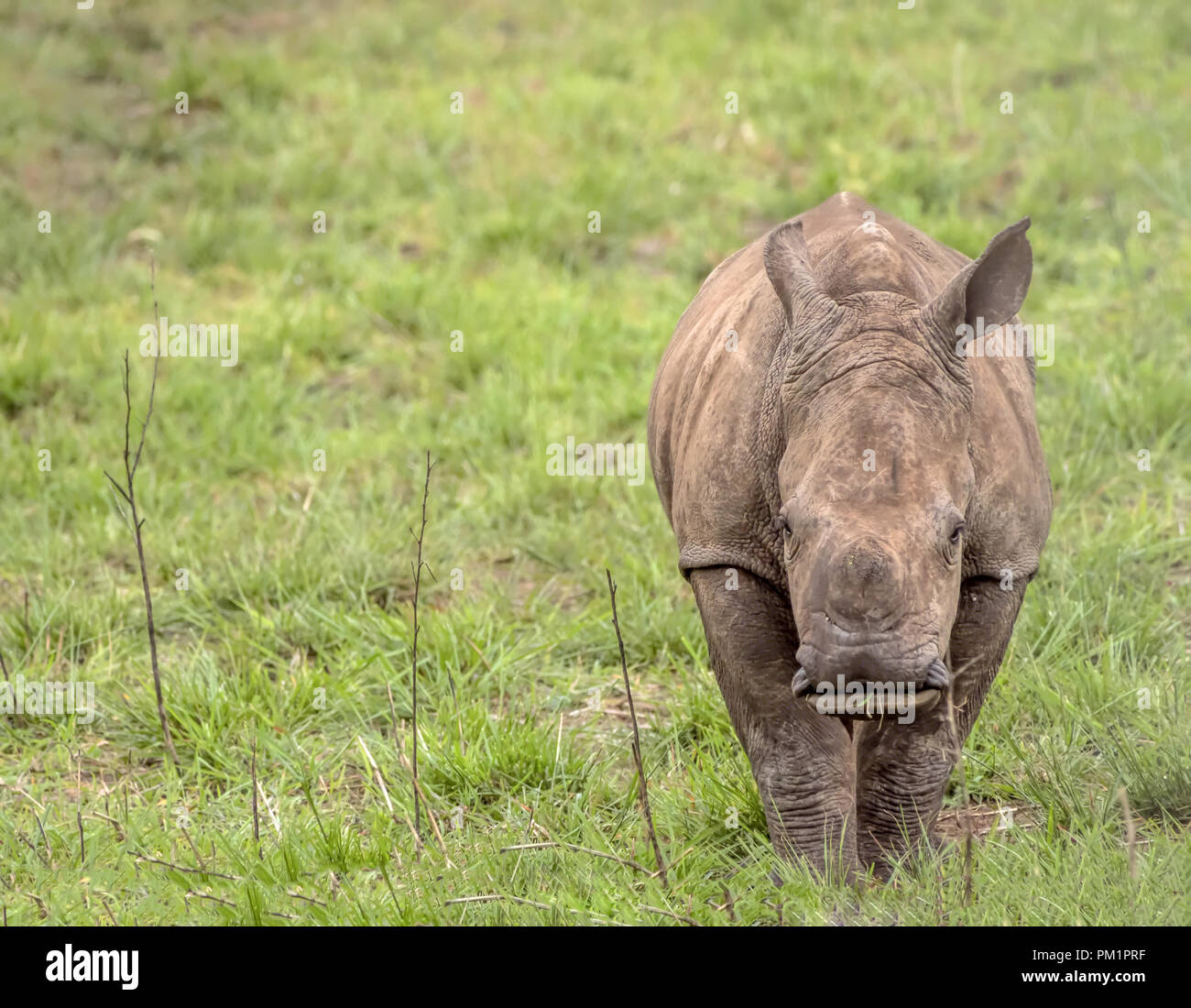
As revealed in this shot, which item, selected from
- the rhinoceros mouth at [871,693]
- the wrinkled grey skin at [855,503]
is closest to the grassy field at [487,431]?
the wrinkled grey skin at [855,503]

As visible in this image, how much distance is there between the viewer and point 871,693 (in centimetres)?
293

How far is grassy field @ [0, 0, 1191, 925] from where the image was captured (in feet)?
13.2

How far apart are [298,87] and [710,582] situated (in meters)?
7.73

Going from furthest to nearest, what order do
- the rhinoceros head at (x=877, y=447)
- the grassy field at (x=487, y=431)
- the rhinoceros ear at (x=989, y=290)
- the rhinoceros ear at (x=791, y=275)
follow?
the grassy field at (x=487, y=431)
the rhinoceros ear at (x=791, y=275)
the rhinoceros ear at (x=989, y=290)
the rhinoceros head at (x=877, y=447)

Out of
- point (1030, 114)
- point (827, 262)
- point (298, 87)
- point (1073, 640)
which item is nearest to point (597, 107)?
point (298, 87)

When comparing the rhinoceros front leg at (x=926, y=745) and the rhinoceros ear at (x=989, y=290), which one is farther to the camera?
the rhinoceros front leg at (x=926, y=745)

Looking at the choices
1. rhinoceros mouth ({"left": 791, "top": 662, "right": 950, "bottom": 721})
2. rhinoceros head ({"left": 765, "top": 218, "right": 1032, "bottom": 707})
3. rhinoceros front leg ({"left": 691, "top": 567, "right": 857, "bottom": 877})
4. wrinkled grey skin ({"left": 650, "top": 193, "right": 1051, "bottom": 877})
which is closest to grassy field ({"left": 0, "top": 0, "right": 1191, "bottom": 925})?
rhinoceros front leg ({"left": 691, "top": 567, "right": 857, "bottom": 877})

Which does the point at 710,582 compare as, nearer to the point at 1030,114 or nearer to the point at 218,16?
the point at 1030,114

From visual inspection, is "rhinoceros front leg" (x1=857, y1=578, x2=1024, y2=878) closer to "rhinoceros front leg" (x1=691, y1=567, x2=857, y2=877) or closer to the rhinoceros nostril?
"rhinoceros front leg" (x1=691, y1=567, x2=857, y2=877)

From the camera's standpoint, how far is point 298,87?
10.4 metres

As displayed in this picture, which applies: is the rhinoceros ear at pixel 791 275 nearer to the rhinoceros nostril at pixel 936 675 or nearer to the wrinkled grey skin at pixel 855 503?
the wrinkled grey skin at pixel 855 503

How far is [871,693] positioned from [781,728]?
89 cm

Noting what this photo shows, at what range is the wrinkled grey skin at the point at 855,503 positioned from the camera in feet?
9.71

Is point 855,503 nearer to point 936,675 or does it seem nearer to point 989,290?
point 936,675
